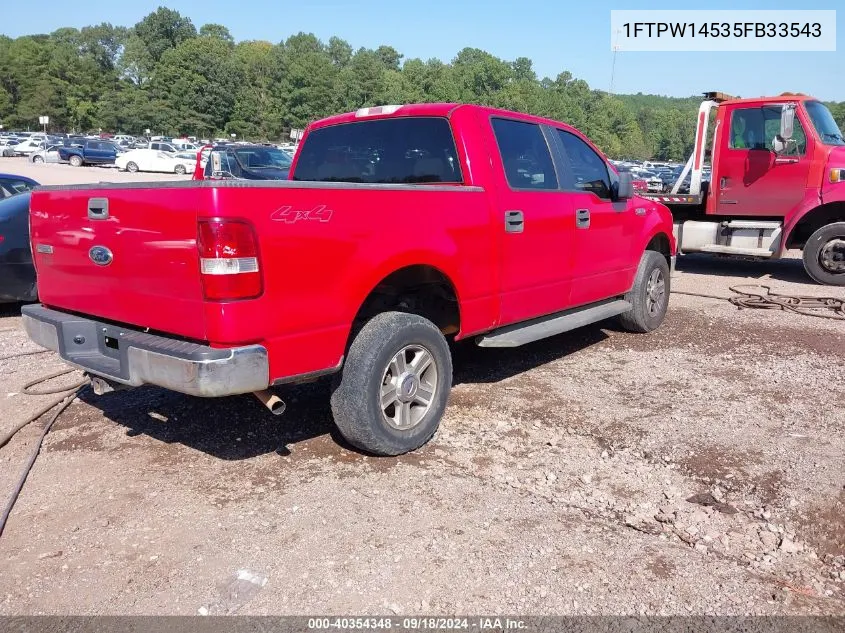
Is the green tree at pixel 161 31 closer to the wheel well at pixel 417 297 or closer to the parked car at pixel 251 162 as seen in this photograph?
the parked car at pixel 251 162

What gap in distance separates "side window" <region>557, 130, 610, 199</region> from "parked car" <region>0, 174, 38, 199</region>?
5782 mm

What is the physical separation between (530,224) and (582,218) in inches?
31.7

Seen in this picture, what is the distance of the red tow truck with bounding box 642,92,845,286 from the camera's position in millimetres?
9680

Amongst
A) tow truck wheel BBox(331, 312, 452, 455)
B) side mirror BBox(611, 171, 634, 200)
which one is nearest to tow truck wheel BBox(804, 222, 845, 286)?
side mirror BBox(611, 171, 634, 200)

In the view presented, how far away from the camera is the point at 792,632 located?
263cm

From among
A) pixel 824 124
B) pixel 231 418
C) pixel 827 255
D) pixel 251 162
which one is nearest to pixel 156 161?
pixel 251 162

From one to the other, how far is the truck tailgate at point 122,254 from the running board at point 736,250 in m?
9.09

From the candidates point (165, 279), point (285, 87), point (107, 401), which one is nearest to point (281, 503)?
point (165, 279)

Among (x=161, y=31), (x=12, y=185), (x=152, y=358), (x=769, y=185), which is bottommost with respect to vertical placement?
(x=152, y=358)

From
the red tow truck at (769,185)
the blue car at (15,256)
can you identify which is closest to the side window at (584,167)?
the red tow truck at (769,185)

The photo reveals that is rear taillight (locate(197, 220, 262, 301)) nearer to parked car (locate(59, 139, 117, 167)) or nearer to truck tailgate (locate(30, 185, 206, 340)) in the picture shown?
truck tailgate (locate(30, 185, 206, 340))

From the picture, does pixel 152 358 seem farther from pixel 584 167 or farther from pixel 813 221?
pixel 813 221

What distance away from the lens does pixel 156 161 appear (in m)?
41.2

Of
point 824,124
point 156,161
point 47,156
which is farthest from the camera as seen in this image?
point 47,156
